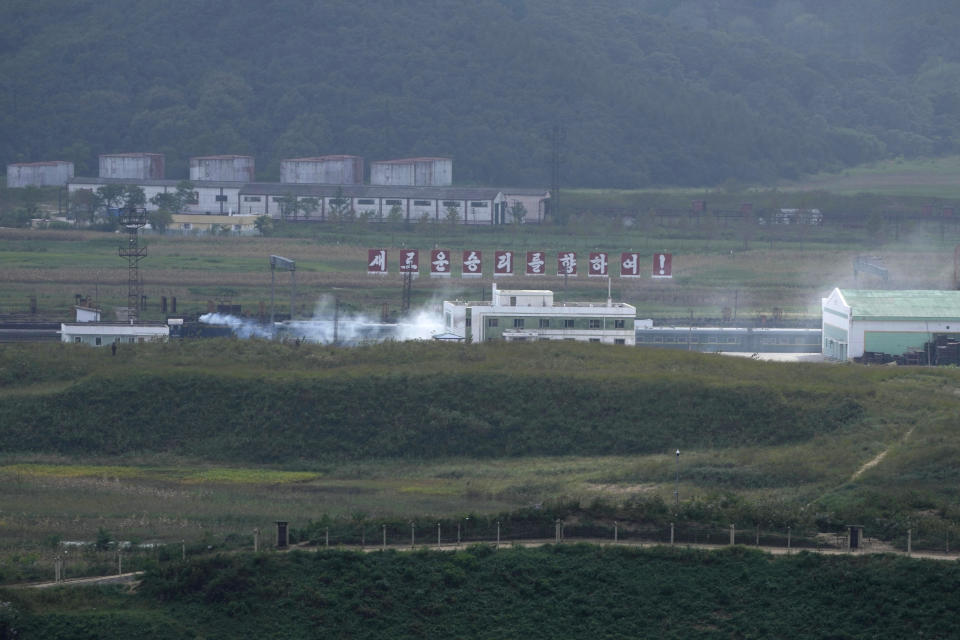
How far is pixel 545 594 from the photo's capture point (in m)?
27.3

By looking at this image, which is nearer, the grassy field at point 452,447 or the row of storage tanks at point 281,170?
the grassy field at point 452,447

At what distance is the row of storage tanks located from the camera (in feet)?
370

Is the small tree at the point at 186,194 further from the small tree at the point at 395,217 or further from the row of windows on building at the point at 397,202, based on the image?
the small tree at the point at 395,217

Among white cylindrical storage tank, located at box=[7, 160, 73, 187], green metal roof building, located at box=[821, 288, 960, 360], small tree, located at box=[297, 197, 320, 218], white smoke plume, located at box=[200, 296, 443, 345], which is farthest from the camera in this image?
white cylindrical storage tank, located at box=[7, 160, 73, 187]

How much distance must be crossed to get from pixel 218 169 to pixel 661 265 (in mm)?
A: 52559

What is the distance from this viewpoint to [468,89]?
140 m

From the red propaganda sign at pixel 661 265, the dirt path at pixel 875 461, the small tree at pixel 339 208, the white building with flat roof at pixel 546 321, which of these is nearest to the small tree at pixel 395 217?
the small tree at pixel 339 208

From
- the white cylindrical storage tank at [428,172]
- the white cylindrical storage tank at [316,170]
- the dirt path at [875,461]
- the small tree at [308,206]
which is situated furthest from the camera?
the white cylindrical storage tank at [316,170]

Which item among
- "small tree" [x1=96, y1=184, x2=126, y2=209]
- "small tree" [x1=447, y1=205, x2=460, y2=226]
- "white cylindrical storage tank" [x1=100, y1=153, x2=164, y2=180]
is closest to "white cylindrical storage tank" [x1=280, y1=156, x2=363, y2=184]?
"white cylindrical storage tank" [x1=100, y1=153, x2=164, y2=180]

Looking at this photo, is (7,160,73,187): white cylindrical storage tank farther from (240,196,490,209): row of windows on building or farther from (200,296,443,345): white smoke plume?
(200,296,443,345): white smoke plume

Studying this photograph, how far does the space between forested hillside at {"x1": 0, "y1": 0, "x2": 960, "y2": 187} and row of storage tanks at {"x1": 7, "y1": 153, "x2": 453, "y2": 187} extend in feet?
22.5

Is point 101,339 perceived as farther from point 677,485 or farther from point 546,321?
point 677,485

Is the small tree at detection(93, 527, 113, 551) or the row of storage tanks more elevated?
the row of storage tanks

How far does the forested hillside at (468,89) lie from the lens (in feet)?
427
